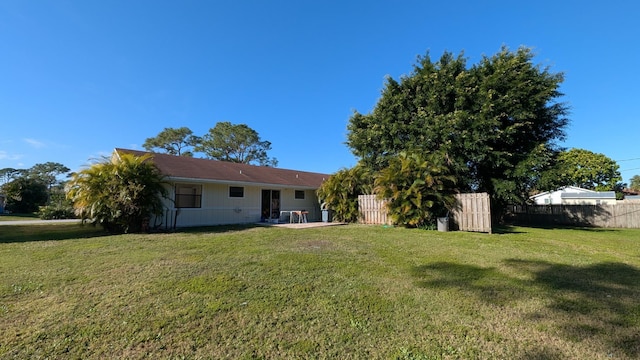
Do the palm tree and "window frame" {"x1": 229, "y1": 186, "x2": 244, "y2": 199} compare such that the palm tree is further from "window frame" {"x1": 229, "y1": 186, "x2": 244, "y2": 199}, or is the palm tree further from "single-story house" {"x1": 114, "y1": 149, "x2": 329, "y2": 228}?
"window frame" {"x1": 229, "y1": 186, "x2": 244, "y2": 199}

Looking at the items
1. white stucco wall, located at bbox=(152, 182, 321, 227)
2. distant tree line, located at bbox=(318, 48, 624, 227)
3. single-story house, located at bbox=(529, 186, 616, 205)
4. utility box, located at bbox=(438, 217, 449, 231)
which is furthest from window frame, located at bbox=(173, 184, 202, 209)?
single-story house, located at bbox=(529, 186, 616, 205)

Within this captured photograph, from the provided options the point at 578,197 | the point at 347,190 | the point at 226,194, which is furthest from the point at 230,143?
the point at 578,197

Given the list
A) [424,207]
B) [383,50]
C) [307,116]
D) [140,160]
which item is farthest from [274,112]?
[424,207]

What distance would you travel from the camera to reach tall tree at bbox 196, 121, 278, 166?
3164 cm

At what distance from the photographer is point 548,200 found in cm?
3139

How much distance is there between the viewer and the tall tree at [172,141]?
101ft

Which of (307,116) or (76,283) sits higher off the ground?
(307,116)

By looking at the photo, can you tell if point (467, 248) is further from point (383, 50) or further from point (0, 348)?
point (383, 50)

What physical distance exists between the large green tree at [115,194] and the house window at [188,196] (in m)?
2.63

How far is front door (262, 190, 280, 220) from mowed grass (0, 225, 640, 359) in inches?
382

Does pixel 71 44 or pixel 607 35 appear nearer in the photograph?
pixel 71 44

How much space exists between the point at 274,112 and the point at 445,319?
21.0 metres

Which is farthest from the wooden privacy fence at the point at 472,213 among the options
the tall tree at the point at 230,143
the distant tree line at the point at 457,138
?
the tall tree at the point at 230,143

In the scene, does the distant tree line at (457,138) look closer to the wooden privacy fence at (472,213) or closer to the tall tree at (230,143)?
the wooden privacy fence at (472,213)
